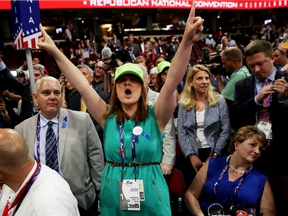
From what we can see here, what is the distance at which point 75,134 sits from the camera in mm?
1938

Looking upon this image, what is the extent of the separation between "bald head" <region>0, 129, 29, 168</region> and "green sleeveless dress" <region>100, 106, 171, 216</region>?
1.52 feet

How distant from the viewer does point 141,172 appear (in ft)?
4.78

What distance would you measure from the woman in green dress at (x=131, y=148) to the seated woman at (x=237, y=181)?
31.5 inches

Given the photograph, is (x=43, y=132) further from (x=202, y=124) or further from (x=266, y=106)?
(x=266, y=106)

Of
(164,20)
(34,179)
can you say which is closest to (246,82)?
(34,179)

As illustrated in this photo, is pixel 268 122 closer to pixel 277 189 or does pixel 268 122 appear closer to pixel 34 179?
pixel 277 189

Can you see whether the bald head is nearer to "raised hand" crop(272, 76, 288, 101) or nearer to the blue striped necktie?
A: the blue striped necktie

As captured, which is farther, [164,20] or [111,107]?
[164,20]

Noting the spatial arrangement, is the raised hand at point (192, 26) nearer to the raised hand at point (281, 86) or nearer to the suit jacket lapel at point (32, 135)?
the raised hand at point (281, 86)

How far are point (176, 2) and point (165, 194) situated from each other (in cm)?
1563

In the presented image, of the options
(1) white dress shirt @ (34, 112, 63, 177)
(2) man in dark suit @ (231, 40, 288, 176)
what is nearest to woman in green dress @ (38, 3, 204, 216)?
(1) white dress shirt @ (34, 112, 63, 177)

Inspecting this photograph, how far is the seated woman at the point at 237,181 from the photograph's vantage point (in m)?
2.06

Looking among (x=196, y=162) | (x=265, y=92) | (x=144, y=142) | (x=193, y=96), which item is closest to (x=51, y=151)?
(x=144, y=142)

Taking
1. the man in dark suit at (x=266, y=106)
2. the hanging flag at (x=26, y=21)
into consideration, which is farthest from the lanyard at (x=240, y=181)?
the hanging flag at (x=26, y=21)
